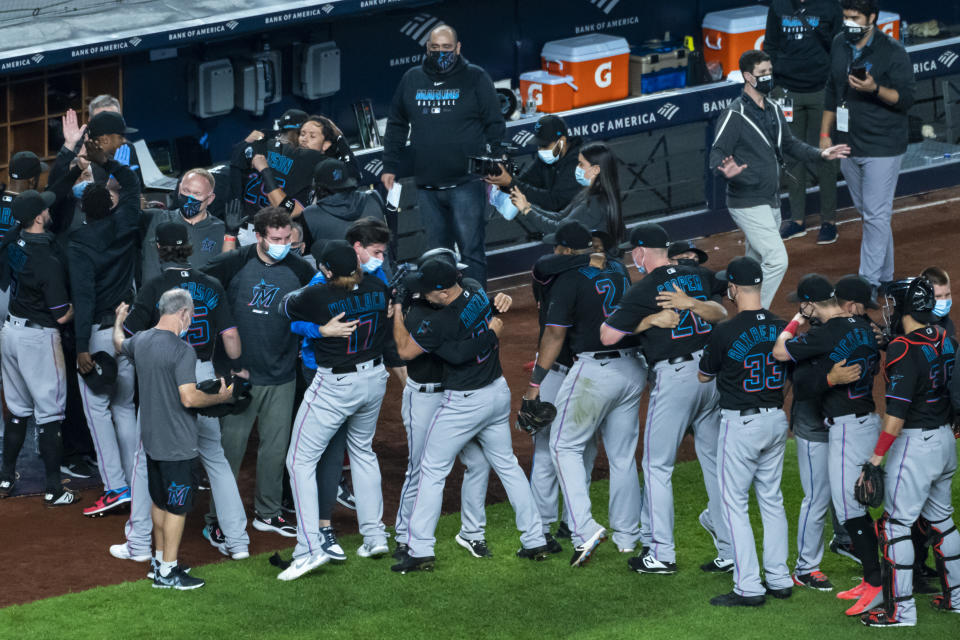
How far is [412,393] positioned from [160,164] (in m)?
5.36

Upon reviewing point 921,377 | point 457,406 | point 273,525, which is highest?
point 921,377

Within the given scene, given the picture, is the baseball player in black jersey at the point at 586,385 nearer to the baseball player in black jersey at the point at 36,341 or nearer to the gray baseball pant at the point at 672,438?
the gray baseball pant at the point at 672,438

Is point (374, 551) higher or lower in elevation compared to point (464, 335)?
lower

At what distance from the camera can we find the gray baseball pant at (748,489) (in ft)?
25.4

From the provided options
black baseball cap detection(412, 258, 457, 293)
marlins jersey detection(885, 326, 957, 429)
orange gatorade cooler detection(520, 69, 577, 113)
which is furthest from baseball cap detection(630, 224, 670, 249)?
orange gatorade cooler detection(520, 69, 577, 113)

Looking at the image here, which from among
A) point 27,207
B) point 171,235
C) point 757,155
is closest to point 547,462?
point 171,235

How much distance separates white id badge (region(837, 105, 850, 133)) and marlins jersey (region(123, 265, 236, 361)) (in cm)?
572

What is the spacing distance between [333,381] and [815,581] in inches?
107

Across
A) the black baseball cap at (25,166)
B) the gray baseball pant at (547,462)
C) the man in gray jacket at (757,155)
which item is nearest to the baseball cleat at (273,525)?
the gray baseball pant at (547,462)

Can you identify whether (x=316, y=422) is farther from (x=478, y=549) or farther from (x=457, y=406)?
(x=478, y=549)

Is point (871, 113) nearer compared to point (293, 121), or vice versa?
point (293, 121)

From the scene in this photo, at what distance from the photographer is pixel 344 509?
372 inches

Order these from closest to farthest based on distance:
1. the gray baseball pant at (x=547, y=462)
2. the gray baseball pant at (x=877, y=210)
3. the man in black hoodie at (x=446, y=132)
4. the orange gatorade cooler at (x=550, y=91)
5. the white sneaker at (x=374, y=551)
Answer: the white sneaker at (x=374, y=551)
the gray baseball pant at (x=547, y=462)
the man in black hoodie at (x=446, y=132)
the gray baseball pant at (x=877, y=210)
the orange gatorade cooler at (x=550, y=91)

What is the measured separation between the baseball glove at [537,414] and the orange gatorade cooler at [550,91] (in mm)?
6266
